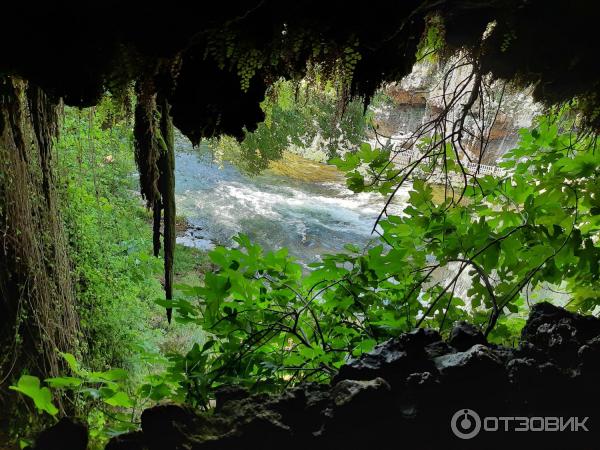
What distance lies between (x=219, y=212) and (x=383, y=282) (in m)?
10.00

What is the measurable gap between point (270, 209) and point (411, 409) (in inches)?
419

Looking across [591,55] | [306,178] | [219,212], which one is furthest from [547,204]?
[306,178]

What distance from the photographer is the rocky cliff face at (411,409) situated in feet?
2.96

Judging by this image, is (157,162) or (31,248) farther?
(31,248)

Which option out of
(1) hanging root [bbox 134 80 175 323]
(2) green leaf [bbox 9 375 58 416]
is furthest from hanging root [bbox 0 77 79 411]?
(2) green leaf [bbox 9 375 58 416]

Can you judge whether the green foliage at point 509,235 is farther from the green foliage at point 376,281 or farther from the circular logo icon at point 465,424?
the circular logo icon at point 465,424

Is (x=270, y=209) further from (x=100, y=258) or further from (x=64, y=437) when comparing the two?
(x=64, y=437)

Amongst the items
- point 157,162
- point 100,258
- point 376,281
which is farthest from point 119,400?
point 100,258

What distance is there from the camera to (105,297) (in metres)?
4.60

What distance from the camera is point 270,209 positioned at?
11.5m

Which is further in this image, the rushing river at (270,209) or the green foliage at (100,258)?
the rushing river at (270,209)

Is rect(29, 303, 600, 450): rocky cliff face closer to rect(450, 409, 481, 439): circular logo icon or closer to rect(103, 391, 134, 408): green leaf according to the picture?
rect(450, 409, 481, 439): circular logo icon

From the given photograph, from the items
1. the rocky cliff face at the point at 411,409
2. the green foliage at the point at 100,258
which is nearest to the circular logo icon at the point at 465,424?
the rocky cliff face at the point at 411,409

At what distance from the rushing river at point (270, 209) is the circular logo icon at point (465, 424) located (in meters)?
8.69
